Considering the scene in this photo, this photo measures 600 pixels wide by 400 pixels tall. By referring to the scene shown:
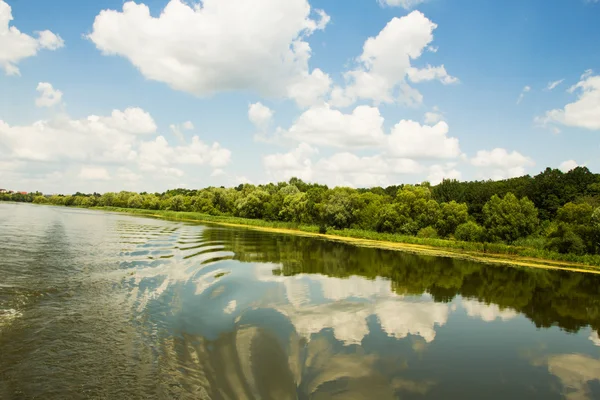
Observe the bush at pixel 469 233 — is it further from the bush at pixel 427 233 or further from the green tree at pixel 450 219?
the green tree at pixel 450 219

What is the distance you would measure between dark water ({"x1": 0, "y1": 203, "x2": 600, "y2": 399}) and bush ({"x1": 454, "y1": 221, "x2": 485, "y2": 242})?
29.5 meters

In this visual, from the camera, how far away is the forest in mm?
46406

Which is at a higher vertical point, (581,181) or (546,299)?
(581,181)

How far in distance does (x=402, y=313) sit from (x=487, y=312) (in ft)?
17.7

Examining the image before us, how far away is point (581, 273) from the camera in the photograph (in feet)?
112

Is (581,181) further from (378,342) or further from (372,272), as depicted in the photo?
(378,342)

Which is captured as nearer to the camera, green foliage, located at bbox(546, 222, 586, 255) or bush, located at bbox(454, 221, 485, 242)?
green foliage, located at bbox(546, 222, 586, 255)

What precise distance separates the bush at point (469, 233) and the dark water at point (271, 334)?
29.5 meters

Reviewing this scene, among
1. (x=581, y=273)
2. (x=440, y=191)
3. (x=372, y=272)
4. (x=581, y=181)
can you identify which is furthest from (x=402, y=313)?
(x=440, y=191)

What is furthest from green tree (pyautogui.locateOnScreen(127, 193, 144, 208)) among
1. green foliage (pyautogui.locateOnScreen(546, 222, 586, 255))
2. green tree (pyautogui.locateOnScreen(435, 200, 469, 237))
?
green foliage (pyautogui.locateOnScreen(546, 222, 586, 255))

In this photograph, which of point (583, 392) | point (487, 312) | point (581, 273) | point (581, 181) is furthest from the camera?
point (581, 181)

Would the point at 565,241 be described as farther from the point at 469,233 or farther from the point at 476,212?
the point at 476,212

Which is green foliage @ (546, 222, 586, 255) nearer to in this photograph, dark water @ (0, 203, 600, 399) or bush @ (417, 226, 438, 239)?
bush @ (417, 226, 438, 239)

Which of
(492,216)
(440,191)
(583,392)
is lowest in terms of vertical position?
(583,392)
